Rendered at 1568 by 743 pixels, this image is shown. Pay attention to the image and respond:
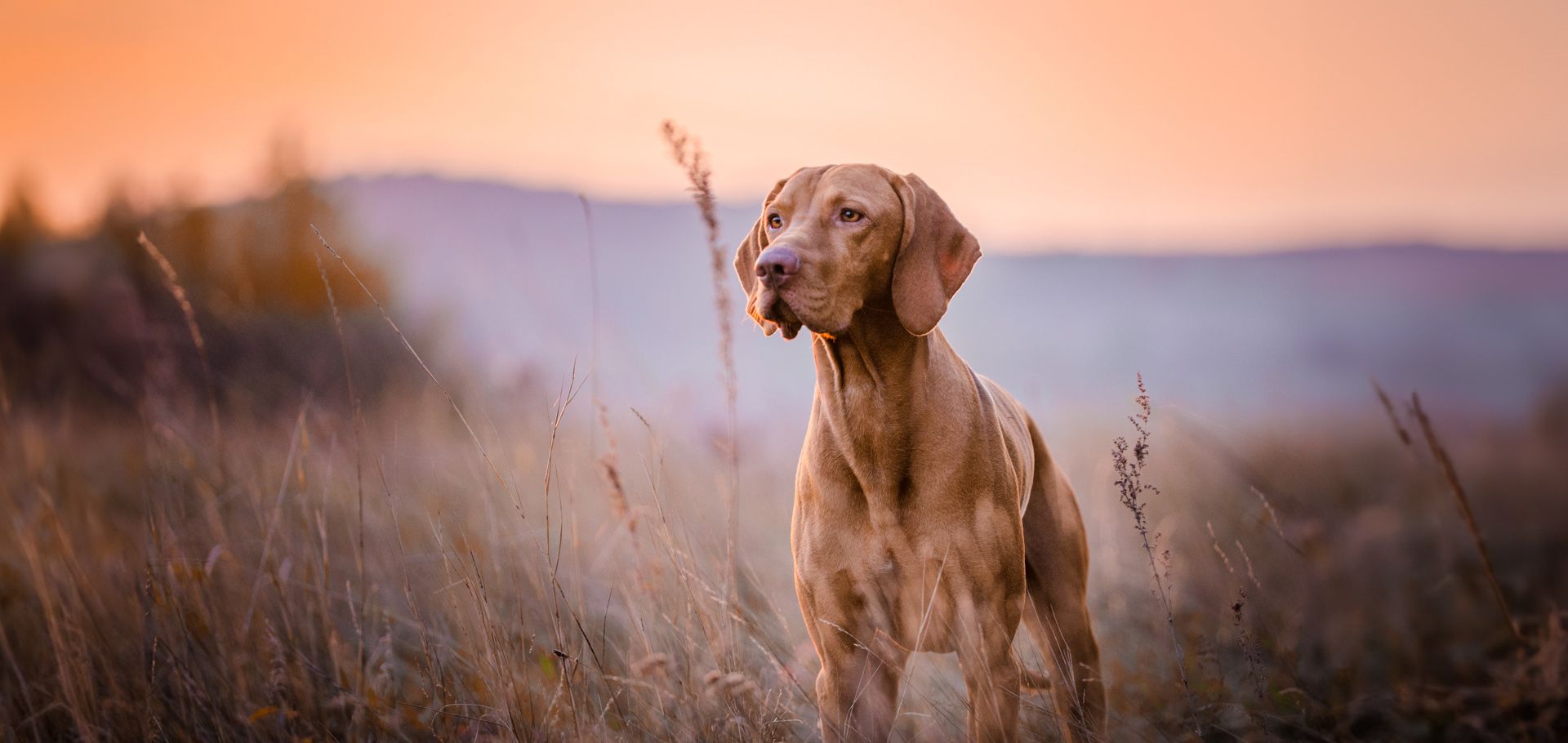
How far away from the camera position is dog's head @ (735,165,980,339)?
9.98ft

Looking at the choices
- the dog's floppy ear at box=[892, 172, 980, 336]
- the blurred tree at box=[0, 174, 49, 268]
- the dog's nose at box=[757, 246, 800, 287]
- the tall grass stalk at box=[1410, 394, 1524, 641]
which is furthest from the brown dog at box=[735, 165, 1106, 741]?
the blurred tree at box=[0, 174, 49, 268]

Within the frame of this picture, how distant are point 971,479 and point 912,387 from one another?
383 mm

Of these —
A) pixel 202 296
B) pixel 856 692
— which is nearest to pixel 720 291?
pixel 856 692

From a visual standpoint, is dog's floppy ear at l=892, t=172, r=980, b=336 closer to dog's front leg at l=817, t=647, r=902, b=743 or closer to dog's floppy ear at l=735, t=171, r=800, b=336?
dog's floppy ear at l=735, t=171, r=800, b=336

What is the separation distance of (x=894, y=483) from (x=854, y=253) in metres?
0.82

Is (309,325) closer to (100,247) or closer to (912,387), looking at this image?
(100,247)

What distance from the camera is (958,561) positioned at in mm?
3316

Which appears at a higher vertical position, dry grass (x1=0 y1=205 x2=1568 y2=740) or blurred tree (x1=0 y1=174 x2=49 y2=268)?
blurred tree (x1=0 y1=174 x2=49 y2=268)

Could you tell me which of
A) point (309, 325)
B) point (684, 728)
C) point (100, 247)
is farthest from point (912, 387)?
point (100, 247)

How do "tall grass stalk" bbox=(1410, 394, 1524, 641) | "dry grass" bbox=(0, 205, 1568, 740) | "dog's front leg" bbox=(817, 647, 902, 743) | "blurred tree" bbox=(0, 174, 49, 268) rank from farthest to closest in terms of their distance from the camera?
"blurred tree" bbox=(0, 174, 49, 268) → "dog's front leg" bbox=(817, 647, 902, 743) → "dry grass" bbox=(0, 205, 1568, 740) → "tall grass stalk" bbox=(1410, 394, 1524, 641)

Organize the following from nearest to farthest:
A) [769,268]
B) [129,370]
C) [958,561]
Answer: [769,268]
[958,561]
[129,370]

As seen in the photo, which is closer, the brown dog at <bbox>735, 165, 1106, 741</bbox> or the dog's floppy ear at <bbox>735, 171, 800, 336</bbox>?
the brown dog at <bbox>735, 165, 1106, 741</bbox>

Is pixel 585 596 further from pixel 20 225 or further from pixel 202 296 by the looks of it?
pixel 20 225

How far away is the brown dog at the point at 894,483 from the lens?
10.7 ft
